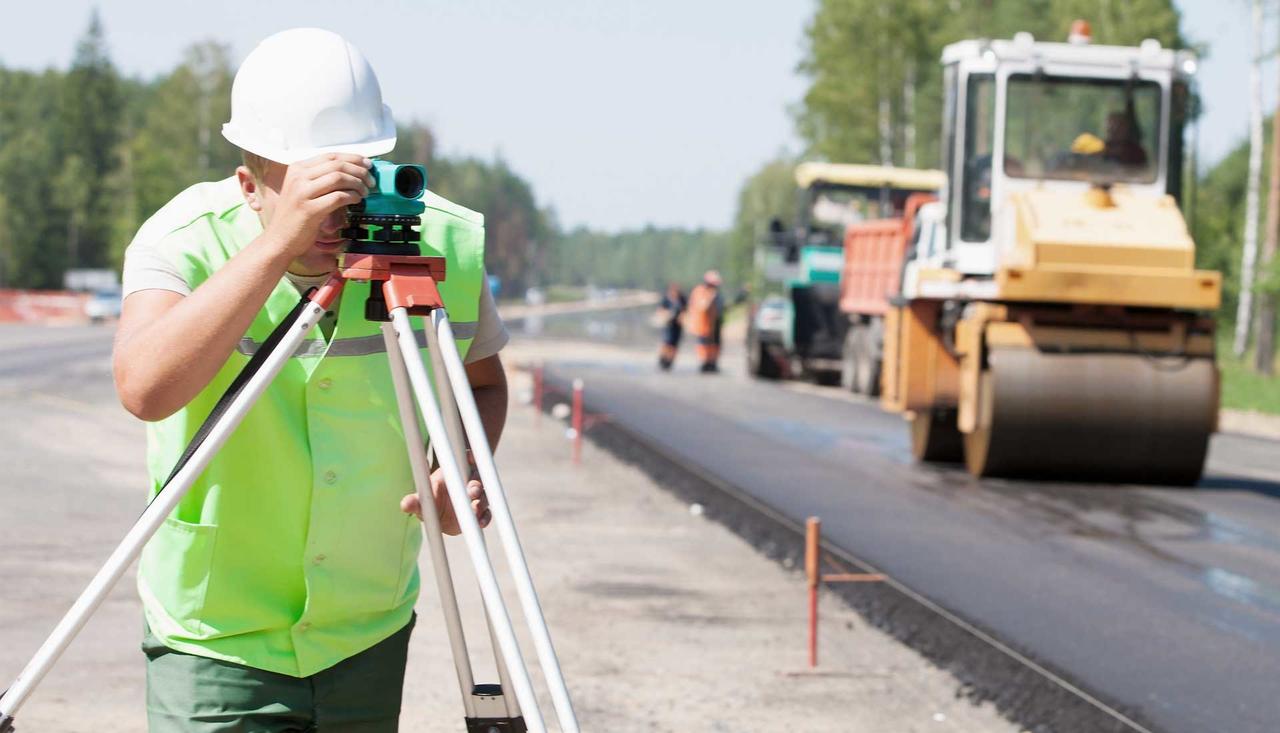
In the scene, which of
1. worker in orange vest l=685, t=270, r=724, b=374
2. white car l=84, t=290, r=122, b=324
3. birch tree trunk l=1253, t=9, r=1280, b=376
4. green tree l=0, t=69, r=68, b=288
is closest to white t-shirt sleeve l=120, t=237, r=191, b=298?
worker in orange vest l=685, t=270, r=724, b=374

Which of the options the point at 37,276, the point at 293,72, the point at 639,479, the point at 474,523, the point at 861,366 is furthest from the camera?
the point at 37,276

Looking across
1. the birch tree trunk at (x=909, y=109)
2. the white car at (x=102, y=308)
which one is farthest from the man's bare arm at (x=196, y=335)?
the birch tree trunk at (x=909, y=109)

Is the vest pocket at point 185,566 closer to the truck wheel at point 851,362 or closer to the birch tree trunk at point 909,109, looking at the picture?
the truck wheel at point 851,362

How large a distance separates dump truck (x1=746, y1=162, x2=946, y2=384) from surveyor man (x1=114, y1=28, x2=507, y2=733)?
2553cm

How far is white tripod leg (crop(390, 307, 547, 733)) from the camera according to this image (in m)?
2.23

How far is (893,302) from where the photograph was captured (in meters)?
15.9

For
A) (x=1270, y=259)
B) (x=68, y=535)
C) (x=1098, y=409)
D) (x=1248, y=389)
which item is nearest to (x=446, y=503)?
(x=68, y=535)

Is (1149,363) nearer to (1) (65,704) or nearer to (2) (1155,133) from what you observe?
(2) (1155,133)

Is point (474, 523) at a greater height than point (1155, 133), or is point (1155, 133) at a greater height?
point (1155, 133)

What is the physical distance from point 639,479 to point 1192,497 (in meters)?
4.40

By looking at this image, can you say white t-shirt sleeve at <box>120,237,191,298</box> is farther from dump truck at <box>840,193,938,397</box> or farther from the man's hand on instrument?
dump truck at <box>840,193,938,397</box>

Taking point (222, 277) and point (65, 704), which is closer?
point (222, 277)

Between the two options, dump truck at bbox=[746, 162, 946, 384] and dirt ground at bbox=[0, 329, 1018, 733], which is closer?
dirt ground at bbox=[0, 329, 1018, 733]

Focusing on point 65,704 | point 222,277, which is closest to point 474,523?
point 222,277
